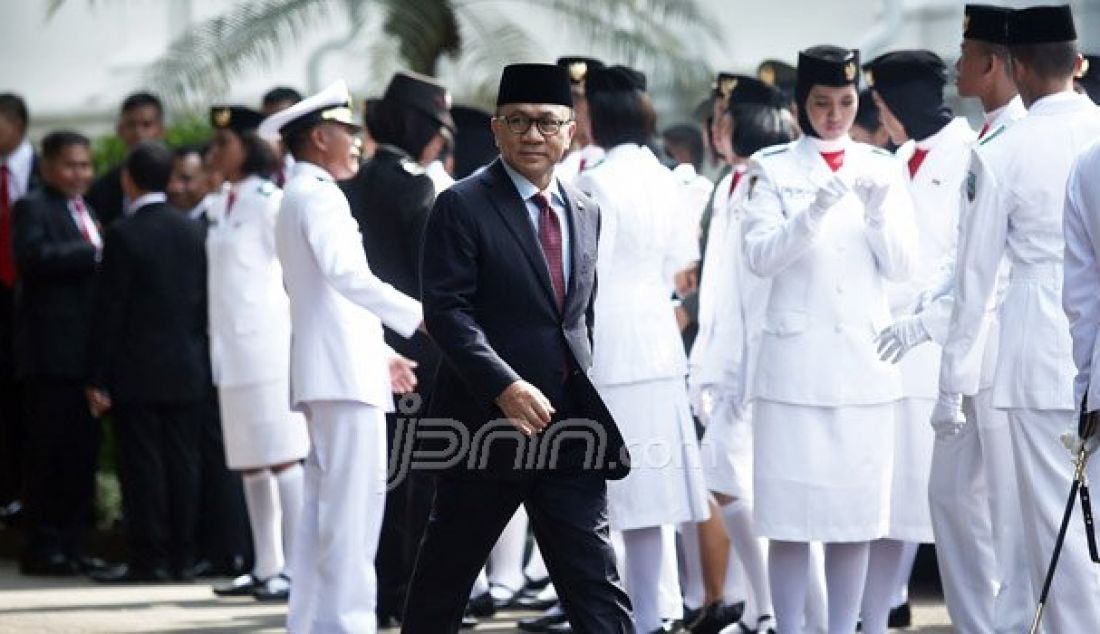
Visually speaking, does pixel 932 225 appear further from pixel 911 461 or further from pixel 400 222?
pixel 400 222

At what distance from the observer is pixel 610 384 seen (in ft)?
34.0

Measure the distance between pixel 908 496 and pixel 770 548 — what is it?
68 cm

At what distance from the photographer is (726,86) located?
36.7 feet

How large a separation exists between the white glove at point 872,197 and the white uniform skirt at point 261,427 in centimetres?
407

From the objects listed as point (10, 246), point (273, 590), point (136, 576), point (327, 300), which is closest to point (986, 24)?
point (327, 300)

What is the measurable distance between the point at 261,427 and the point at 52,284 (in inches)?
73.9

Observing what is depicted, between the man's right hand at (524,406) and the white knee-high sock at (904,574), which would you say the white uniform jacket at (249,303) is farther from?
the man's right hand at (524,406)

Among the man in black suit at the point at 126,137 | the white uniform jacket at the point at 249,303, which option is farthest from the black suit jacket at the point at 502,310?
the man in black suit at the point at 126,137

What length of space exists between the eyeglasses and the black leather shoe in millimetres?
4912

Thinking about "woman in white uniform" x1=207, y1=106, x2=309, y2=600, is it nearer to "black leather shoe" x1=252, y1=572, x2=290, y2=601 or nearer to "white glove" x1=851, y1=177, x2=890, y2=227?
"black leather shoe" x1=252, y1=572, x2=290, y2=601

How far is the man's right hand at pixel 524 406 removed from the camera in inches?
292

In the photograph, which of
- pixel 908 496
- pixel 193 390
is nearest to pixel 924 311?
pixel 908 496

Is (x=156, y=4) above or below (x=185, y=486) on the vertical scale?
above

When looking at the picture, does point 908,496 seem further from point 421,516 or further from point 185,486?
point 185,486
